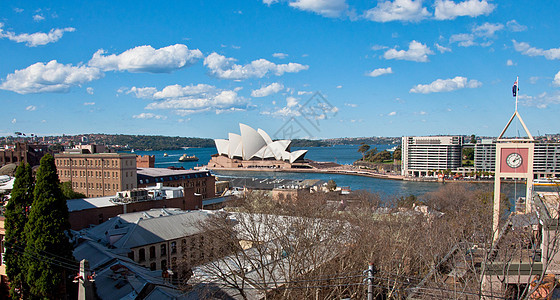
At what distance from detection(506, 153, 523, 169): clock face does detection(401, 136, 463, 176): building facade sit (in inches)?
2490

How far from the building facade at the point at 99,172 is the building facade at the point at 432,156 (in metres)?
59.4

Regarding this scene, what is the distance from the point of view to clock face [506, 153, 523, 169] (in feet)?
48.6

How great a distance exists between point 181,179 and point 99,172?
6473mm

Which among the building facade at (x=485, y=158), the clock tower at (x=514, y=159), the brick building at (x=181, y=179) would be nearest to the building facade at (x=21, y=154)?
the brick building at (x=181, y=179)

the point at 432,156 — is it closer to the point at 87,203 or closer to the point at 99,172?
the point at 99,172

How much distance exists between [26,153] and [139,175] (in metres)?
23.3

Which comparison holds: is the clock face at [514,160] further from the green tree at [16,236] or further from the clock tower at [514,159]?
the green tree at [16,236]

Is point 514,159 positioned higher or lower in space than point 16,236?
higher

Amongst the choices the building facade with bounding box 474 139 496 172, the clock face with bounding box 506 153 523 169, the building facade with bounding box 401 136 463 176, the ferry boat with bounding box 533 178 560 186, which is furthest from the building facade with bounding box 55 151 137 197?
the building facade with bounding box 474 139 496 172

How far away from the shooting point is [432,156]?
76.7 metres

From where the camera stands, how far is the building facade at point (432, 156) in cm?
7588

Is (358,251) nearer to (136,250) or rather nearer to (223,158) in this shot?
(136,250)

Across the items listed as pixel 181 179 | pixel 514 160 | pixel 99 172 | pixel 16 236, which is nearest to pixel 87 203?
pixel 16 236

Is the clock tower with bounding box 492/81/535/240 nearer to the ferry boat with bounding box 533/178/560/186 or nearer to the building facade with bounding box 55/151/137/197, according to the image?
the ferry boat with bounding box 533/178/560/186
